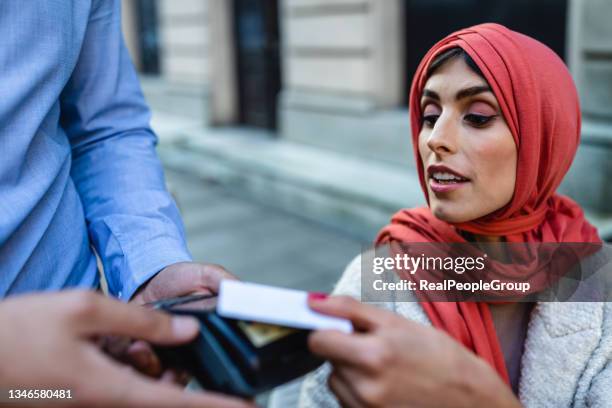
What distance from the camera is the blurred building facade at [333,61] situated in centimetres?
481

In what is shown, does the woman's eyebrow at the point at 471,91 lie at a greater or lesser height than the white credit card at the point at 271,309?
greater

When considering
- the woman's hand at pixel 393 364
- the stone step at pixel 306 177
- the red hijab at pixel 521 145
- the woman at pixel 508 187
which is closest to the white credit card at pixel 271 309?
the woman's hand at pixel 393 364

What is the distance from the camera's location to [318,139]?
26.4 ft

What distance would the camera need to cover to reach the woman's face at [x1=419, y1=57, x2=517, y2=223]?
174cm

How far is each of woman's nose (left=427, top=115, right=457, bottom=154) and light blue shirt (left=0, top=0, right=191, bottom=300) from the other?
2.28 ft

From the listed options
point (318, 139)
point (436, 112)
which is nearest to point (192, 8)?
point (318, 139)

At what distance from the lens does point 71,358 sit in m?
0.78

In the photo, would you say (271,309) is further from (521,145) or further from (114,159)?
(521,145)

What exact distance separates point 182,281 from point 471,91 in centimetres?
92

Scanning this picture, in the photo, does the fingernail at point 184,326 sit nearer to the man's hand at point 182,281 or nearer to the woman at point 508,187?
the man's hand at point 182,281

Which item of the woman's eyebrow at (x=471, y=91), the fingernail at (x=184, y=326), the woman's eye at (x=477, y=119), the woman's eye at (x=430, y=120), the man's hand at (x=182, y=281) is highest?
the woman's eyebrow at (x=471, y=91)

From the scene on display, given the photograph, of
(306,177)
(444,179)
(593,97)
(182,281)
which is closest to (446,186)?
(444,179)

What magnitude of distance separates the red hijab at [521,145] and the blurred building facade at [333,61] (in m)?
3.10

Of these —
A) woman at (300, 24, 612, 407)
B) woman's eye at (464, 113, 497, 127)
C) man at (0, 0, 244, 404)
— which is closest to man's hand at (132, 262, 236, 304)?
man at (0, 0, 244, 404)
